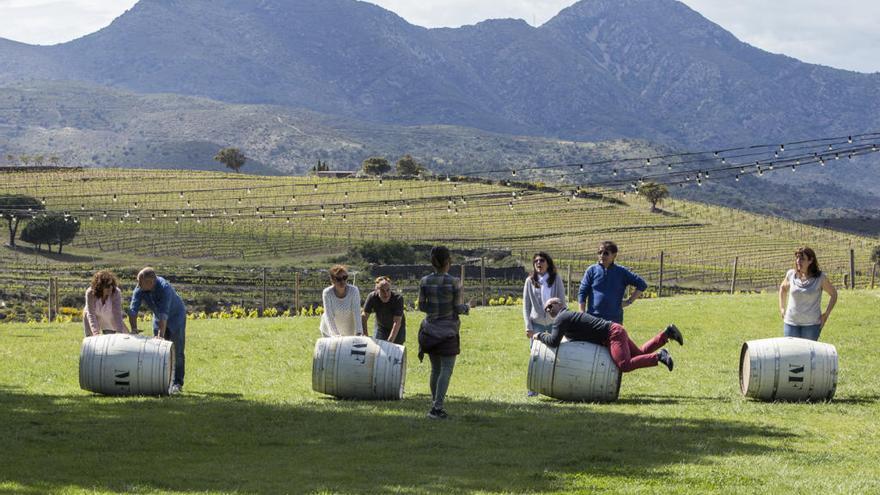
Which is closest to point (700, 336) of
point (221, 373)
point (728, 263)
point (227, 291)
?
point (221, 373)

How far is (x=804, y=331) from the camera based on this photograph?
1741 cm

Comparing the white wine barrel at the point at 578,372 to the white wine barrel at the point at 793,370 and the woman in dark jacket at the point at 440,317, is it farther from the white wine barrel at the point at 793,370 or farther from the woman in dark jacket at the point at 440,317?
the woman in dark jacket at the point at 440,317

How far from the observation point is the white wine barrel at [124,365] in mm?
16531

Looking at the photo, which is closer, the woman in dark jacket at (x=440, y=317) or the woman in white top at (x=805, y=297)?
the woman in dark jacket at (x=440, y=317)

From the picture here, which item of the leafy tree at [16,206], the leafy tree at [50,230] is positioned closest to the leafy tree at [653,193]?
the leafy tree at [16,206]

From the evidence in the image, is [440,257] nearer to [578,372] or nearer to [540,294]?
[578,372]

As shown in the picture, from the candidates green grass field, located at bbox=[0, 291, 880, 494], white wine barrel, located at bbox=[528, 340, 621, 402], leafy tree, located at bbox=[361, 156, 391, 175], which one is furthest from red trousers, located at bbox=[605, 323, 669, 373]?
leafy tree, located at bbox=[361, 156, 391, 175]

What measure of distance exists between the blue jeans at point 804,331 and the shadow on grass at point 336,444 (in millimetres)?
2564

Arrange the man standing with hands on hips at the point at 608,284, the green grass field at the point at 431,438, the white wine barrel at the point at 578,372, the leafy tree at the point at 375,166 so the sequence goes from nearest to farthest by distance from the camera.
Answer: the green grass field at the point at 431,438 < the white wine barrel at the point at 578,372 < the man standing with hands on hips at the point at 608,284 < the leafy tree at the point at 375,166

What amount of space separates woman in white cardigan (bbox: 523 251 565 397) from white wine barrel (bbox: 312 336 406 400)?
2.01 metres

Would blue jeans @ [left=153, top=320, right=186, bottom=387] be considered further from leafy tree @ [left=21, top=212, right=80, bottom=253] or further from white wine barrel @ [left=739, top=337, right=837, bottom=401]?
leafy tree @ [left=21, top=212, right=80, bottom=253]

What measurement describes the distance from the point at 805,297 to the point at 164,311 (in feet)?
27.7

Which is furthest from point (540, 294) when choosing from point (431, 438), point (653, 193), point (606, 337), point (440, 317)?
point (653, 193)

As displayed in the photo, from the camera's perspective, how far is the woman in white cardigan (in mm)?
17359
